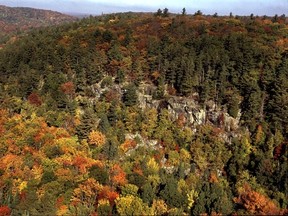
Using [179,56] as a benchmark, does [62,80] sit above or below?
below


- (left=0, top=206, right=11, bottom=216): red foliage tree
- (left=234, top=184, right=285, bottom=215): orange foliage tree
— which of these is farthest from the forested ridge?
(left=234, top=184, right=285, bottom=215): orange foliage tree

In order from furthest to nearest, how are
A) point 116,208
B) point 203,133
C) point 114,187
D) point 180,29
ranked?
1. point 180,29
2. point 203,133
3. point 114,187
4. point 116,208

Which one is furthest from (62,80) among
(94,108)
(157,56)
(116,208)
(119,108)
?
(116,208)

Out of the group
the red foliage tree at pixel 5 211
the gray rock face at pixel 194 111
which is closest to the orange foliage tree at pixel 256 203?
the gray rock face at pixel 194 111

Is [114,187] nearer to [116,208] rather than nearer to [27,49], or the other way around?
[116,208]

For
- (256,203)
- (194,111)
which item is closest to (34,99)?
(194,111)

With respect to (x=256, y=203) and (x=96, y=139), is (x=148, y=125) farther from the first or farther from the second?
(x=256, y=203)

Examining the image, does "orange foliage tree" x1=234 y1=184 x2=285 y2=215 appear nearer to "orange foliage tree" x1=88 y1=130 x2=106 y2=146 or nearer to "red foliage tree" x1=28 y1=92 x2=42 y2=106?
"orange foliage tree" x1=88 y1=130 x2=106 y2=146

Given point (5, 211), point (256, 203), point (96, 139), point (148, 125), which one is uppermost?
point (148, 125)

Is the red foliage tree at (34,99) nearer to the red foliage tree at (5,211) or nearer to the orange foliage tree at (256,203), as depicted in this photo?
the red foliage tree at (5,211)
